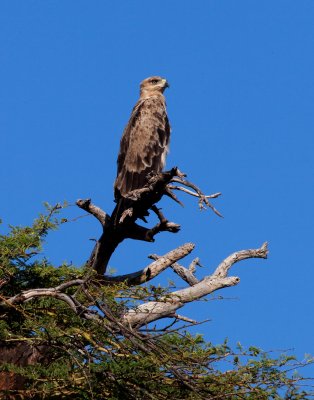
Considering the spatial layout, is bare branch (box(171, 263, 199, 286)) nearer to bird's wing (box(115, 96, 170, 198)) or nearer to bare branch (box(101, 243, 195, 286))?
bare branch (box(101, 243, 195, 286))

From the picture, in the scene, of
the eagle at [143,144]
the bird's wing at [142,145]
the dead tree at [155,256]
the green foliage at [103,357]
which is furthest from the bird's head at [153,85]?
the green foliage at [103,357]

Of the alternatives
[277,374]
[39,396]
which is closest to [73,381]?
[39,396]

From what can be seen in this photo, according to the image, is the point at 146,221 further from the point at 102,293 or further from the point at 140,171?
the point at 102,293

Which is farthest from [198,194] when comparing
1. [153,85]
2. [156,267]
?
[153,85]

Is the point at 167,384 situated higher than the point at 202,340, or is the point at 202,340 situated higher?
the point at 202,340

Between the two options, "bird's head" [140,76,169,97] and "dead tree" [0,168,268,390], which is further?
"bird's head" [140,76,169,97]

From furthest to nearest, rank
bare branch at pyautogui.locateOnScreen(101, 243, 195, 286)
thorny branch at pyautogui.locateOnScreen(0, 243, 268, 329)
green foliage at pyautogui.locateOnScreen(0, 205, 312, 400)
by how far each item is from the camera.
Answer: bare branch at pyautogui.locateOnScreen(101, 243, 195, 286) < thorny branch at pyautogui.locateOnScreen(0, 243, 268, 329) < green foliage at pyautogui.locateOnScreen(0, 205, 312, 400)

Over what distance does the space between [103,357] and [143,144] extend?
6271 mm

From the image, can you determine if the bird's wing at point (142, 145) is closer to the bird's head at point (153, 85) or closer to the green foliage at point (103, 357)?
the bird's head at point (153, 85)

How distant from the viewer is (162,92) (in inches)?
643

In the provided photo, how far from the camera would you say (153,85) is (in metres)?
16.4

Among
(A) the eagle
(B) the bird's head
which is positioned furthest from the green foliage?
(B) the bird's head

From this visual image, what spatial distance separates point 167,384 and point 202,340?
1.31 metres

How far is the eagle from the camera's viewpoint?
13555mm
